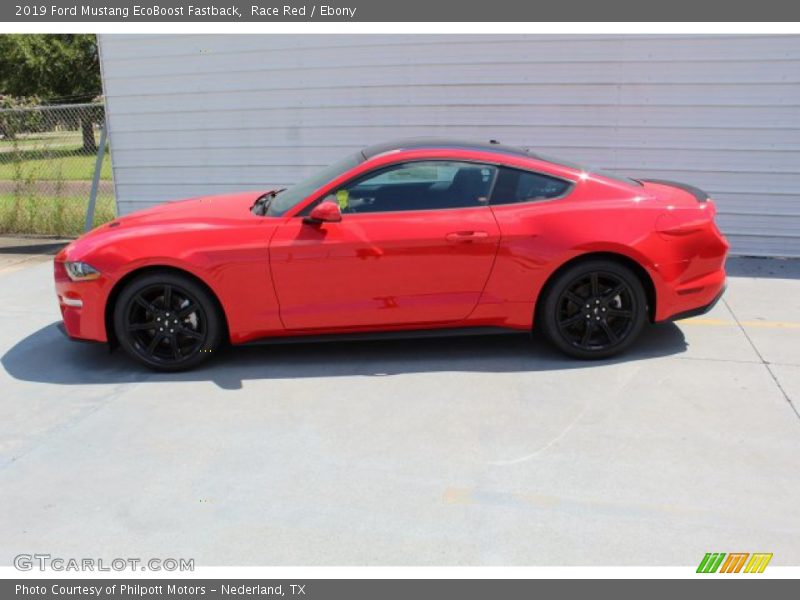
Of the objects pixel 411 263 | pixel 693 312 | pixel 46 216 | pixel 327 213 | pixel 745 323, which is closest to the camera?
pixel 327 213

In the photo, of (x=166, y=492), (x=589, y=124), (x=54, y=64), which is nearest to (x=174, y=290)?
(x=166, y=492)

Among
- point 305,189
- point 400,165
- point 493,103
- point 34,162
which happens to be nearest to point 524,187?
point 400,165

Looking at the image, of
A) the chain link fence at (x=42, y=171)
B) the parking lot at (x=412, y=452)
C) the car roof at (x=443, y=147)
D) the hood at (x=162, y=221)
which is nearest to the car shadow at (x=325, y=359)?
the parking lot at (x=412, y=452)

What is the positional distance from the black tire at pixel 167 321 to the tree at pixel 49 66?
25.1 metres

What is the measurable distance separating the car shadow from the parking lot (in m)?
0.02

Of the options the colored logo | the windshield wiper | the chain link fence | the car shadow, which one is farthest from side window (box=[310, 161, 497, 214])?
the chain link fence

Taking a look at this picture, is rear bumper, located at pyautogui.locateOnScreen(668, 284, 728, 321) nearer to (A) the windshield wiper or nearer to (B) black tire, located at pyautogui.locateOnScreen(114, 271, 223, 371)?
(A) the windshield wiper

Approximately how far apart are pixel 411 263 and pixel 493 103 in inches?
146

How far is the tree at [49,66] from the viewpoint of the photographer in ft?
88.1

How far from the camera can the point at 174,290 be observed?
4617mm

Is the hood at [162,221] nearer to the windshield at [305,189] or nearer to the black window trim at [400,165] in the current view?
the windshield at [305,189]

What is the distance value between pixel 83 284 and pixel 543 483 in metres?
3.14

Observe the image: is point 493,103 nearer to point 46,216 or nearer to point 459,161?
point 459,161

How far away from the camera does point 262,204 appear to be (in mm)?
5148
